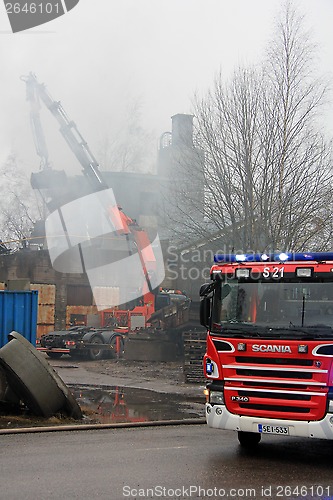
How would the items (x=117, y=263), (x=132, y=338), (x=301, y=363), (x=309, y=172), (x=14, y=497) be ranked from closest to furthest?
(x=14, y=497) < (x=301, y=363) < (x=309, y=172) < (x=132, y=338) < (x=117, y=263)

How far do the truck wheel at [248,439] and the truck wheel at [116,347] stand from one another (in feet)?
53.9

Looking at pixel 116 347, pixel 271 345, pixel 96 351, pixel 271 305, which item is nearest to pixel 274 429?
pixel 271 345

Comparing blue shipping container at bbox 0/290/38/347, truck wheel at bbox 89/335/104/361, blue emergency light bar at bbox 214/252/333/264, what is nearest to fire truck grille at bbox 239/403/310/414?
blue emergency light bar at bbox 214/252/333/264

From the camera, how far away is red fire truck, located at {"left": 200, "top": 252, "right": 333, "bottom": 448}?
7.50 metres

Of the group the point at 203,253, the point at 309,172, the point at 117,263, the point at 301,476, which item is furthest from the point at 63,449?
the point at 117,263

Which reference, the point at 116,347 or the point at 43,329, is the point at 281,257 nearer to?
the point at 116,347

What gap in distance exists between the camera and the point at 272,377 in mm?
7746

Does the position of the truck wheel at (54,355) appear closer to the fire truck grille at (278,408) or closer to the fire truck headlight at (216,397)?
the fire truck headlight at (216,397)

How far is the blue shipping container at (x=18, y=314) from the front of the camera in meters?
13.6

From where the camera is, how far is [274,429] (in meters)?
7.64

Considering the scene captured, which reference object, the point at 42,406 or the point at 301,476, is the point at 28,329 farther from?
the point at 301,476

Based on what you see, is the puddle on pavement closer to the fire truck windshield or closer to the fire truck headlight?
the fire truck headlight

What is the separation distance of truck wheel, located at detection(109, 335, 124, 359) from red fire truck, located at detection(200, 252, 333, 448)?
1672 cm

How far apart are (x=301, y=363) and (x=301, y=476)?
124 centimetres
